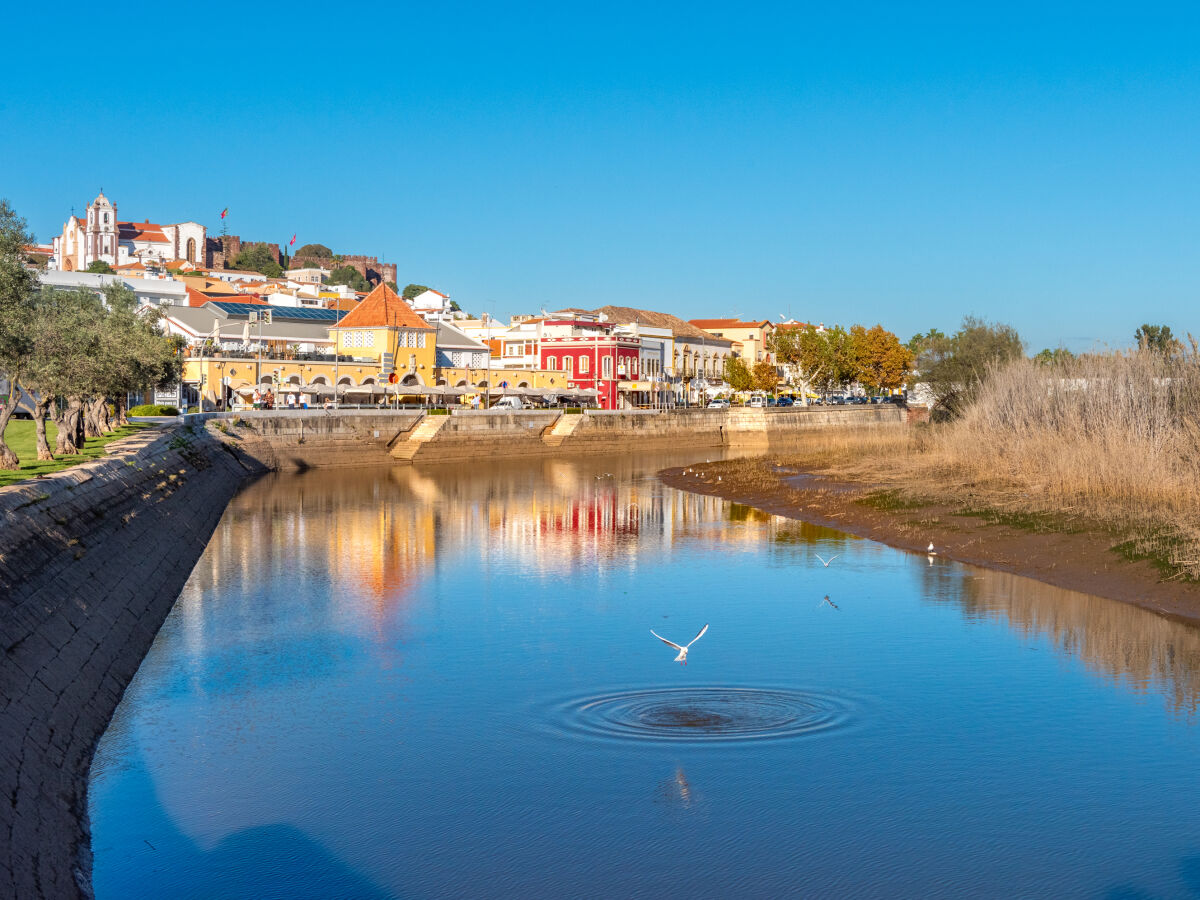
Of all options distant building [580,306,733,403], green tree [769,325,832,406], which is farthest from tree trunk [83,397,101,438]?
green tree [769,325,832,406]

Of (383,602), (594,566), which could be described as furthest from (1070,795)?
(594,566)

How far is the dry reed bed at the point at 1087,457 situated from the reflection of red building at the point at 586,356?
166 feet

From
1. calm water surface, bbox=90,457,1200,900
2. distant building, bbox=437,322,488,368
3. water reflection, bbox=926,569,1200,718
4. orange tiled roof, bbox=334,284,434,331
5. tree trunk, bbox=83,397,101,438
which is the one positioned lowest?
calm water surface, bbox=90,457,1200,900

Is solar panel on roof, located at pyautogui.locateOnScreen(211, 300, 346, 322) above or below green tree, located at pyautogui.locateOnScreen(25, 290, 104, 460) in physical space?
above

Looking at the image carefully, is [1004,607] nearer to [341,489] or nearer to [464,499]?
[464,499]

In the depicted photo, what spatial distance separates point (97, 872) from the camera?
1206 centimetres

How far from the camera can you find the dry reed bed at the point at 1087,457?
101 feet

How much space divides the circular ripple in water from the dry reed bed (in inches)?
444

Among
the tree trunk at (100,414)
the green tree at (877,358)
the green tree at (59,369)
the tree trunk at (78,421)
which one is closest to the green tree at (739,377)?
the green tree at (877,358)

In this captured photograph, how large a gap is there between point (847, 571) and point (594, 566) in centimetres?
649

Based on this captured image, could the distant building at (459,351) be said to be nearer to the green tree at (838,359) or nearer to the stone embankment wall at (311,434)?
the stone embankment wall at (311,434)

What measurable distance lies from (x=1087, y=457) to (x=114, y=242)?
175m

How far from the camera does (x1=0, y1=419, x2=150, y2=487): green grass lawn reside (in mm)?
26781

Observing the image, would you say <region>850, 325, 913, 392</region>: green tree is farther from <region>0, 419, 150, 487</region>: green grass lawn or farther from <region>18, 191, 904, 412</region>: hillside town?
<region>0, 419, 150, 487</region>: green grass lawn
